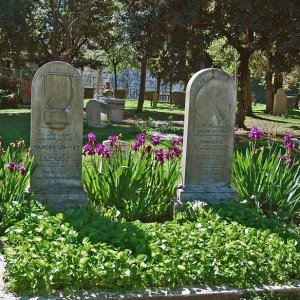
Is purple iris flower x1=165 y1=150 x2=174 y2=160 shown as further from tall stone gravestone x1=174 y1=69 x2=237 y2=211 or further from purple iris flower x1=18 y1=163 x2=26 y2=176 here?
purple iris flower x1=18 y1=163 x2=26 y2=176

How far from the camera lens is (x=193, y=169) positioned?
276 inches

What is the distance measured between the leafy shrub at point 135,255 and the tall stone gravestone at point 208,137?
1.40 meters

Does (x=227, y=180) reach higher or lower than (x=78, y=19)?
lower

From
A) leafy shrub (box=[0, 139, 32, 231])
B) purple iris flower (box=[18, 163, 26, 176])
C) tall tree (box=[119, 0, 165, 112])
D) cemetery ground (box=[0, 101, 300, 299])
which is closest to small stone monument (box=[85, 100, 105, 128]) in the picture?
tall tree (box=[119, 0, 165, 112])

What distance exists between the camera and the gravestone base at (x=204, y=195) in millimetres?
6852

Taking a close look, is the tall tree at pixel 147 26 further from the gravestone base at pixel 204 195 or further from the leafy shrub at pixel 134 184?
the gravestone base at pixel 204 195

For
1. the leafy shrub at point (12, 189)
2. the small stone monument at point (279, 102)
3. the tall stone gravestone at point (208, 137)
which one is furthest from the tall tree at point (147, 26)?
the small stone monument at point (279, 102)

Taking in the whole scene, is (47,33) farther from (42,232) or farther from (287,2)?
(42,232)

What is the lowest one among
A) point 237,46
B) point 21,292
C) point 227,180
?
point 21,292

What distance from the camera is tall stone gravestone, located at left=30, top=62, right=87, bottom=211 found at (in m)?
6.54

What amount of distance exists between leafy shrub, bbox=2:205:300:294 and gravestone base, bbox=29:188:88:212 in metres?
0.98

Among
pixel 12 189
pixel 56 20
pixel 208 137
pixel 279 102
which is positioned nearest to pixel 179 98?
pixel 279 102

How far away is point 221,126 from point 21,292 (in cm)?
363

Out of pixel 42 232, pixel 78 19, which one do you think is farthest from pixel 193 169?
pixel 78 19
